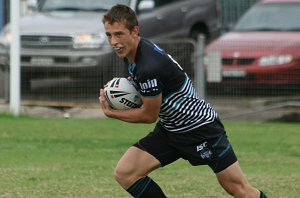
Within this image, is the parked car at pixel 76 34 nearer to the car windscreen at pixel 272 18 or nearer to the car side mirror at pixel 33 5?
the car side mirror at pixel 33 5

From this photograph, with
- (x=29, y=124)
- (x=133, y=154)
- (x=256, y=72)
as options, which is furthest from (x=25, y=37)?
(x=133, y=154)

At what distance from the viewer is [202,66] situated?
53.9 ft

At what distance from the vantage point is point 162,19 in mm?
18828

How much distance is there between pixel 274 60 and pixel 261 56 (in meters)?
0.26

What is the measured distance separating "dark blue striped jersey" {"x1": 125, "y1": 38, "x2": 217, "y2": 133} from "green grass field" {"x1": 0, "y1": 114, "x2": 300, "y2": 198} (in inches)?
78.8

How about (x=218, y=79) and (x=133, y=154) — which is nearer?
(x=133, y=154)

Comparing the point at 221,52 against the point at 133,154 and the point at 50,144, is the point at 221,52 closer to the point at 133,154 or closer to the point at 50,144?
the point at 50,144

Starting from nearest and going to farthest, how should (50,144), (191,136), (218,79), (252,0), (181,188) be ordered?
(191,136), (181,188), (50,144), (218,79), (252,0)

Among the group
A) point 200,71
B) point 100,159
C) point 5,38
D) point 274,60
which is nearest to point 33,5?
point 5,38

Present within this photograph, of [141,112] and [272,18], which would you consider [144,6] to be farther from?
[141,112]

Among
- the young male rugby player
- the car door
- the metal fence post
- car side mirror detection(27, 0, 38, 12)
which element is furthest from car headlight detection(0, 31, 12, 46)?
the young male rugby player

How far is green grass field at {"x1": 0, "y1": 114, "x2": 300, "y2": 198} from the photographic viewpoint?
32.1ft

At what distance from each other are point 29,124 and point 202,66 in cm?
306

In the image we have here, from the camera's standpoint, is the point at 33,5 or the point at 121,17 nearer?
the point at 121,17
